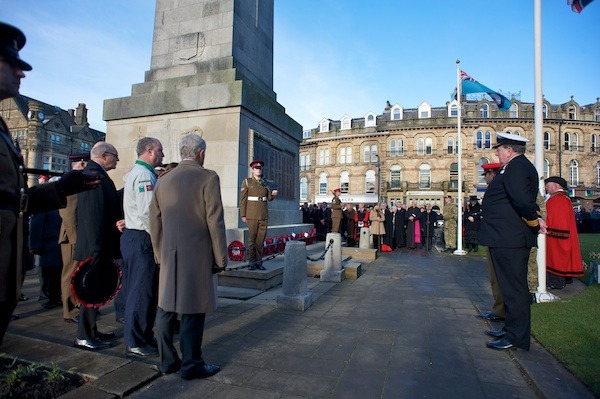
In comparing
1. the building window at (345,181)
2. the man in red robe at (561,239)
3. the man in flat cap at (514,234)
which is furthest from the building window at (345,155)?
the man in flat cap at (514,234)

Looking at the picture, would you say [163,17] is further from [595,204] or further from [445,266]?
[595,204]

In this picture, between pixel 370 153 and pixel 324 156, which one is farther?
pixel 324 156

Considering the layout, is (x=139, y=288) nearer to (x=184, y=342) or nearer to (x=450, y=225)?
(x=184, y=342)

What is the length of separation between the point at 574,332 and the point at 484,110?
2127 inches

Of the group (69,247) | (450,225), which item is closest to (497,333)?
(69,247)

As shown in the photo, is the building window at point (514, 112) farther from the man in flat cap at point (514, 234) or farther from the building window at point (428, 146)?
the man in flat cap at point (514, 234)

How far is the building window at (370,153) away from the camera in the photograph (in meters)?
54.4

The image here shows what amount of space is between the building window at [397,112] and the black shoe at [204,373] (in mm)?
56019

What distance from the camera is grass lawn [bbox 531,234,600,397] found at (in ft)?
11.2

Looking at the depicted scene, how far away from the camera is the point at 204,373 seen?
10.9ft

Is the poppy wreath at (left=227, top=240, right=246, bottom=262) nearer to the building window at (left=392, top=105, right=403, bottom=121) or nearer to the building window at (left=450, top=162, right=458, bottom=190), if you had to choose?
the building window at (left=450, top=162, right=458, bottom=190)

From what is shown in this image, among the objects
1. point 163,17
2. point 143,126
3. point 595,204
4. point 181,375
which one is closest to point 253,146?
point 143,126

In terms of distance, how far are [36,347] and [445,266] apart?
34.5 feet

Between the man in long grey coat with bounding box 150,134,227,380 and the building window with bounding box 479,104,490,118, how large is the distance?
182ft
